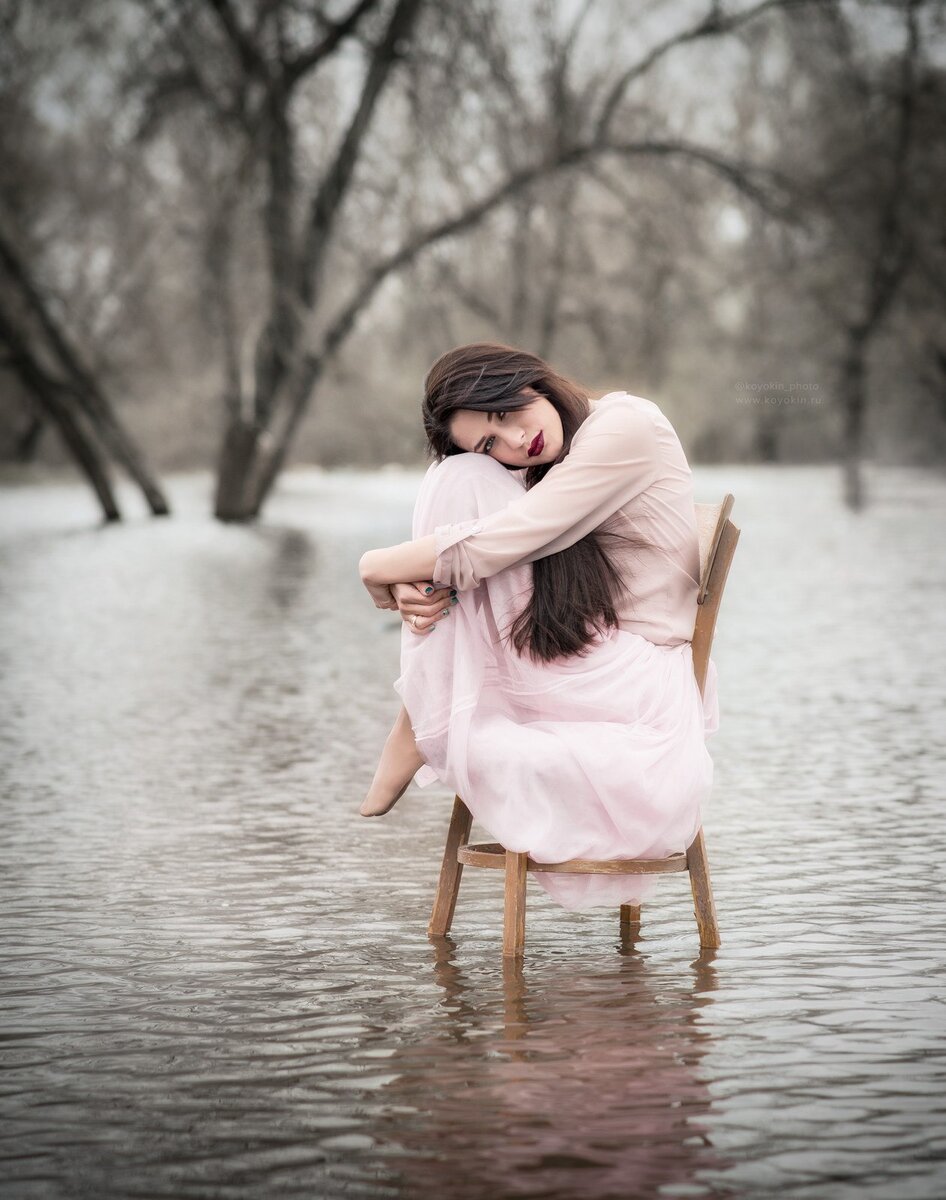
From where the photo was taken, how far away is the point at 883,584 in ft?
52.5

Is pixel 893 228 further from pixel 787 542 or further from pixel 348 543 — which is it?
pixel 348 543

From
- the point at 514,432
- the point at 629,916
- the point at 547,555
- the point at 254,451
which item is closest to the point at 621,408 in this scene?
the point at 514,432

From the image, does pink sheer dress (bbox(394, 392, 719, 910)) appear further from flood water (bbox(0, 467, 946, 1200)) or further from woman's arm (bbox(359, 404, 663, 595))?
flood water (bbox(0, 467, 946, 1200))

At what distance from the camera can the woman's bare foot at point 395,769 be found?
15.1 ft

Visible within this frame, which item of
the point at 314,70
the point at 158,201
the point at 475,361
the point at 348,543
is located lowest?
the point at 348,543

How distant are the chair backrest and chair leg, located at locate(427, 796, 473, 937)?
0.61 m

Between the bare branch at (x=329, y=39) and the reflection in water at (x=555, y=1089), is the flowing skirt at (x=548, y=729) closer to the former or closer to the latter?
the reflection in water at (x=555, y=1089)

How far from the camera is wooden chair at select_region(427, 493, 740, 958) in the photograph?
14.6 ft

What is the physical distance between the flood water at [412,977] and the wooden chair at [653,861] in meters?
0.09

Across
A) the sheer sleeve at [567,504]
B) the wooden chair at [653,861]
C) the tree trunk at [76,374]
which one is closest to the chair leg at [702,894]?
the wooden chair at [653,861]

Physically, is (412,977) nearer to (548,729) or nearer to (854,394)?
(548,729)

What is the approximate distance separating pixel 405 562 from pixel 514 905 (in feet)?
2.56

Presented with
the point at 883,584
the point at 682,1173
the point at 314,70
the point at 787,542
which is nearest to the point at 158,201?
the point at 314,70

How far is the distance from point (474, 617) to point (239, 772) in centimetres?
306
